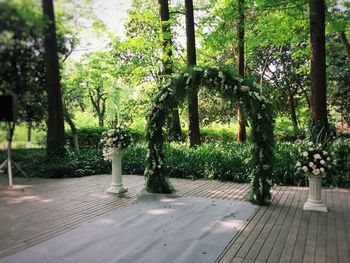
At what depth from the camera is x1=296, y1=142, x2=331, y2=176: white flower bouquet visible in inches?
193

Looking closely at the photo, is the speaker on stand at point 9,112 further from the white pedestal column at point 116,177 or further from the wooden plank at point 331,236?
the white pedestal column at point 116,177

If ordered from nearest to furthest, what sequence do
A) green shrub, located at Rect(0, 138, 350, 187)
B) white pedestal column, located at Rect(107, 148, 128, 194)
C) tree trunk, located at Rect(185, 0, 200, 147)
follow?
white pedestal column, located at Rect(107, 148, 128, 194) < green shrub, located at Rect(0, 138, 350, 187) < tree trunk, located at Rect(185, 0, 200, 147)

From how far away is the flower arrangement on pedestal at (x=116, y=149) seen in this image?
247 inches

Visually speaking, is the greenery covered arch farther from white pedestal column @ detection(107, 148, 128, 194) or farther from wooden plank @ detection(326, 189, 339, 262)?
wooden plank @ detection(326, 189, 339, 262)

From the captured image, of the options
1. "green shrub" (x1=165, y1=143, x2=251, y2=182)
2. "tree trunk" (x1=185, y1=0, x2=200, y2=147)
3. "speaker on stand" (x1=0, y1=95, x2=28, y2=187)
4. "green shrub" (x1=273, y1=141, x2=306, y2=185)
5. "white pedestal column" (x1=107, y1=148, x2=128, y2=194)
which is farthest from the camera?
"tree trunk" (x1=185, y1=0, x2=200, y2=147)

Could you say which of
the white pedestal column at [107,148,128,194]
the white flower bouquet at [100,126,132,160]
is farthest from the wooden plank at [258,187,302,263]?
the white flower bouquet at [100,126,132,160]

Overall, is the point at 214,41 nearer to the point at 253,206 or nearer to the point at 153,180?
the point at 153,180

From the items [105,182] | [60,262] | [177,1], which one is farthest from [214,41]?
[60,262]

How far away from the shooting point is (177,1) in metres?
15.7

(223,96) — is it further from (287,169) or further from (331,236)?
(331,236)

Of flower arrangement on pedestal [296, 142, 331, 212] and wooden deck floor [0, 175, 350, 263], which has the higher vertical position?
flower arrangement on pedestal [296, 142, 331, 212]

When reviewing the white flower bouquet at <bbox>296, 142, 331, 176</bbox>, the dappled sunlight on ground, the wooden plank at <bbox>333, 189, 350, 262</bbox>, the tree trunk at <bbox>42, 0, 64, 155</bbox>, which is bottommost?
the wooden plank at <bbox>333, 189, 350, 262</bbox>

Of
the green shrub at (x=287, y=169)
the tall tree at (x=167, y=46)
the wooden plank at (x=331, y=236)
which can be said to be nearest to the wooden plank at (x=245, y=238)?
the wooden plank at (x=331, y=236)

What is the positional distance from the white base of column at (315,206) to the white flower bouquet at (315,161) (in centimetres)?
48
